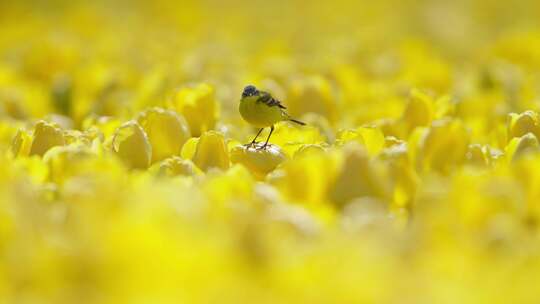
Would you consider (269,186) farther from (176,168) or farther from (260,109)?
(260,109)

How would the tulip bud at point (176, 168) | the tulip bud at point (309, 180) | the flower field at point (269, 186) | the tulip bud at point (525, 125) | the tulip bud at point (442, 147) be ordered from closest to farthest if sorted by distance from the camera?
1. the flower field at point (269, 186)
2. the tulip bud at point (309, 180)
3. the tulip bud at point (176, 168)
4. the tulip bud at point (442, 147)
5. the tulip bud at point (525, 125)

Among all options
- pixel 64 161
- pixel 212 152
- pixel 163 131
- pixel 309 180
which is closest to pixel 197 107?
pixel 163 131

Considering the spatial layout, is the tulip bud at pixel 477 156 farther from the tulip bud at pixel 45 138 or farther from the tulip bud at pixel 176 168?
the tulip bud at pixel 45 138

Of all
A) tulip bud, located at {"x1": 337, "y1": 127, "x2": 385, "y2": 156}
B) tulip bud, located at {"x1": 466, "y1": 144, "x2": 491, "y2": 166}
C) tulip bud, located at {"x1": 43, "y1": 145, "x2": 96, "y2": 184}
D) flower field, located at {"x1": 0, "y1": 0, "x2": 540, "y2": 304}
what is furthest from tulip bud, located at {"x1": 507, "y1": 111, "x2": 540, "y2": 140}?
tulip bud, located at {"x1": 43, "y1": 145, "x2": 96, "y2": 184}

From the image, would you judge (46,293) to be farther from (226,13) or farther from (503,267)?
(226,13)

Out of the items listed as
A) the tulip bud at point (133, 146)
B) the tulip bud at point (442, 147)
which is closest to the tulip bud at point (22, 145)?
the tulip bud at point (133, 146)

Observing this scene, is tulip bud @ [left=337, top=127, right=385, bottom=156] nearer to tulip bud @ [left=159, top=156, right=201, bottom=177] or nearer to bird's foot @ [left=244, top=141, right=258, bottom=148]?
bird's foot @ [left=244, top=141, right=258, bottom=148]

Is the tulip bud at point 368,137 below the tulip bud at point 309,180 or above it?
above
